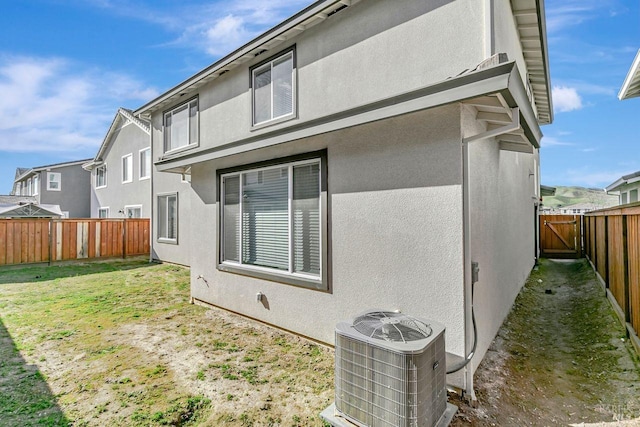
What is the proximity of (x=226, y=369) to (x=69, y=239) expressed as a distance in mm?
13103

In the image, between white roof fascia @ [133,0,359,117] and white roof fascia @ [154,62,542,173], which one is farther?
white roof fascia @ [133,0,359,117]

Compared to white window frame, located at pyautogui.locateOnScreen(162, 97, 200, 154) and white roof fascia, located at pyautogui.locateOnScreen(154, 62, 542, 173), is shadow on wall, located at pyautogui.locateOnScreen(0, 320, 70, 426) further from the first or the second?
white window frame, located at pyautogui.locateOnScreen(162, 97, 200, 154)

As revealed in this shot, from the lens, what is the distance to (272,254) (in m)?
5.68

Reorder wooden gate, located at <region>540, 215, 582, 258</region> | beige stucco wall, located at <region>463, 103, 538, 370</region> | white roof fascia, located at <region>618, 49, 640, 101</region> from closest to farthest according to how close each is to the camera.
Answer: beige stucco wall, located at <region>463, 103, 538, 370</region> < white roof fascia, located at <region>618, 49, 640, 101</region> < wooden gate, located at <region>540, 215, 582, 258</region>

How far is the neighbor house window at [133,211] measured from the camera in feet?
Answer: 53.1

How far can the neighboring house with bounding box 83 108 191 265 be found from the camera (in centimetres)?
1273

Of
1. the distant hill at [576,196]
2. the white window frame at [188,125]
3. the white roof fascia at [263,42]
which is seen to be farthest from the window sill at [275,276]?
the distant hill at [576,196]

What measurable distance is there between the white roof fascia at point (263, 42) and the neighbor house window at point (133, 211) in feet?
31.6

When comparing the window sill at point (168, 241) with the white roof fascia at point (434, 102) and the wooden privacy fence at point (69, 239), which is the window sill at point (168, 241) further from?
the white roof fascia at point (434, 102)

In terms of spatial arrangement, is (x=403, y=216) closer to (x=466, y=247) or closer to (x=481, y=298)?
(x=466, y=247)

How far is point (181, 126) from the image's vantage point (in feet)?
29.0

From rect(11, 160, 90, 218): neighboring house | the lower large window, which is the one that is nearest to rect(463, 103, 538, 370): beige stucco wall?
the lower large window

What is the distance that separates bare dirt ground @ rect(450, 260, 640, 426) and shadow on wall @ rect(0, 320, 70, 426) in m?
4.30

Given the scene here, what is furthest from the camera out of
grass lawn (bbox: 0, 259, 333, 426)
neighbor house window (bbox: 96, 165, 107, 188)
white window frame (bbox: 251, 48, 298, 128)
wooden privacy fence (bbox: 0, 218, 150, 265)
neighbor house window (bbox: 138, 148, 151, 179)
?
neighbor house window (bbox: 96, 165, 107, 188)
